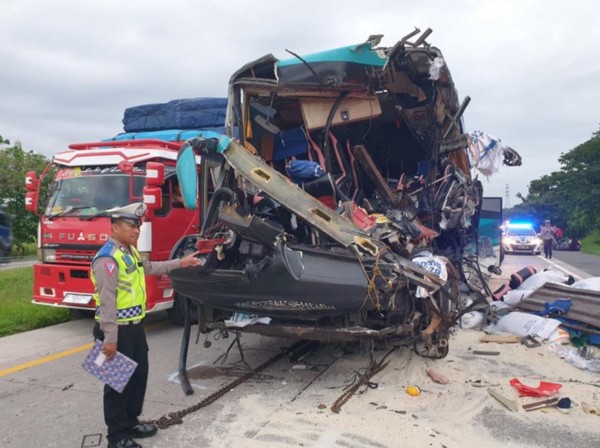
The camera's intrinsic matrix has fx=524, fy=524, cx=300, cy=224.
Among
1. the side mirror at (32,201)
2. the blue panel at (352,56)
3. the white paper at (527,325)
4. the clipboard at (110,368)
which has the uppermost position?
the blue panel at (352,56)

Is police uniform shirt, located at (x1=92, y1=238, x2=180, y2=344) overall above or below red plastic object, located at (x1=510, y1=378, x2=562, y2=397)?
above

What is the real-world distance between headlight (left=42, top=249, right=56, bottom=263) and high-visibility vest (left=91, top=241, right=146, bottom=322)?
4198 millimetres

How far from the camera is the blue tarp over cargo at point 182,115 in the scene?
9.60 metres

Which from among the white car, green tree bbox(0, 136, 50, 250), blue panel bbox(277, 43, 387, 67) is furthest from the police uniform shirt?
the white car

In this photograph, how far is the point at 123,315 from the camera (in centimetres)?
349

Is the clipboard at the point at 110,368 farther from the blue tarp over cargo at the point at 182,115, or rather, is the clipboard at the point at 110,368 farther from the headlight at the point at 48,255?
the blue tarp over cargo at the point at 182,115

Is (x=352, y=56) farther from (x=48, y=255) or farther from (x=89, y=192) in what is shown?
(x=48, y=255)

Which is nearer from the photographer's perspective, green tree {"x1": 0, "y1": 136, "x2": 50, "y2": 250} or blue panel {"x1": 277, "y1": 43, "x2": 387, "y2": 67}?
blue panel {"x1": 277, "y1": 43, "x2": 387, "y2": 67}

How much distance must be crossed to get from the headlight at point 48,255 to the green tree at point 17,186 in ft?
48.2

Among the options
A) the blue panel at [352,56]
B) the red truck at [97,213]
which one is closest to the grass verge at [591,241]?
the red truck at [97,213]

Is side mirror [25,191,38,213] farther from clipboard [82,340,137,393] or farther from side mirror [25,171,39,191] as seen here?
clipboard [82,340,137,393]

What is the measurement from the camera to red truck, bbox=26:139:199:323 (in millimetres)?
6840

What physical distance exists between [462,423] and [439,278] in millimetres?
1187

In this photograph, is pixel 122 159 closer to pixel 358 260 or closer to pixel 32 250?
pixel 358 260
